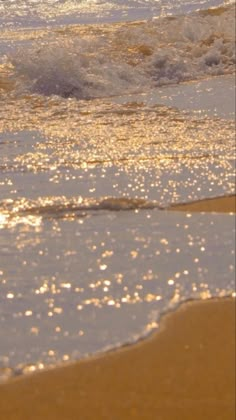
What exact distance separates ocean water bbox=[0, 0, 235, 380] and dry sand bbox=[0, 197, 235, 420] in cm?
9

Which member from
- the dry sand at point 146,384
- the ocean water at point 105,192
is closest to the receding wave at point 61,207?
the ocean water at point 105,192

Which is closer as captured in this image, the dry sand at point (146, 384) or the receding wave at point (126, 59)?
the dry sand at point (146, 384)

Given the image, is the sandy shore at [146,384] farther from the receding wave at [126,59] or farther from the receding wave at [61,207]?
the receding wave at [126,59]

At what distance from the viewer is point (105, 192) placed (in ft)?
14.2

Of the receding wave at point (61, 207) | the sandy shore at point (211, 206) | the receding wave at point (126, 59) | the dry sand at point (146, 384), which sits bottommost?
the receding wave at point (126, 59)

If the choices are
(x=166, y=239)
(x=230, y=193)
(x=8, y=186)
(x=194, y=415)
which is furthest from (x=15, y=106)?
(x=194, y=415)

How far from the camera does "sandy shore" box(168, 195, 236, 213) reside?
4.04 meters

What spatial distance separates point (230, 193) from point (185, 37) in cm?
602

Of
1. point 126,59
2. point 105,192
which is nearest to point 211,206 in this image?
point 105,192

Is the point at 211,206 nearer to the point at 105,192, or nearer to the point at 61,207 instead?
the point at 105,192

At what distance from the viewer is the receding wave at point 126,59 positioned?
7770 millimetres

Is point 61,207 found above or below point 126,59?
above

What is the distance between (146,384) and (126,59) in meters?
6.72

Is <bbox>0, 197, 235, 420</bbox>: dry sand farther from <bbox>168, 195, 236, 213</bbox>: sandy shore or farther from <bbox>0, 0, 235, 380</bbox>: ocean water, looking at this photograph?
<bbox>168, 195, 236, 213</bbox>: sandy shore
